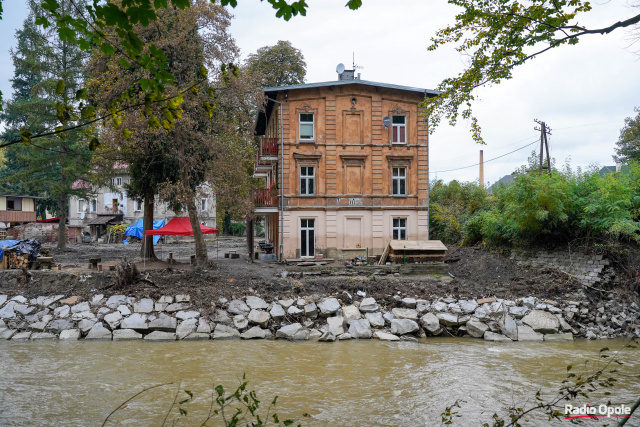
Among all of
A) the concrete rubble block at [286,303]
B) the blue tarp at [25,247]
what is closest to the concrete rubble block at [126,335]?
the concrete rubble block at [286,303]

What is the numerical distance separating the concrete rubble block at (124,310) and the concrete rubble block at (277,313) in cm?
495

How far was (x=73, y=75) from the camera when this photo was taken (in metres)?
31.4

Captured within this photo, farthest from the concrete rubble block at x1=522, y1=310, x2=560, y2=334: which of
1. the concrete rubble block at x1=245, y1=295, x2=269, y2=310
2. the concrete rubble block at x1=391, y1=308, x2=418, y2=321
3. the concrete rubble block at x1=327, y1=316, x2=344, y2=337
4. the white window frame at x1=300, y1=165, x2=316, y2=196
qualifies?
the white window frame at x1=300, y1=165, x2=316, y2=196

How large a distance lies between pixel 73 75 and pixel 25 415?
27.7m

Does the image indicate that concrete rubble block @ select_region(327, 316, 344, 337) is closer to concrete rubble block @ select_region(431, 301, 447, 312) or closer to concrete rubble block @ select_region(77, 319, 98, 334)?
concrete rubble block @ select_region(431, 301, 447, 312)

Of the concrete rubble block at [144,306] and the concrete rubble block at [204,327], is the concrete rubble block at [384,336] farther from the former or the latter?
the concrete rubble block at [144,306]

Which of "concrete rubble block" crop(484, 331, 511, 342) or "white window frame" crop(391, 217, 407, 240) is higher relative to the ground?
"white window frame" crop(391, 217, 407, 240)

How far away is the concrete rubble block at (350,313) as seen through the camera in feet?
55.3

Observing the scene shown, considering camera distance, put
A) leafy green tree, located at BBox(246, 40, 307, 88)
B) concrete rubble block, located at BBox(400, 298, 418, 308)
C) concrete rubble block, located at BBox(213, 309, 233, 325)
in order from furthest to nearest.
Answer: leafy green tree, located at BBox(246, 40, 307, 88), concrete rubble block, located at BBox(400, 298, 418, 308), concrete rubble block, located at BBox(213, 309, 233, 325)

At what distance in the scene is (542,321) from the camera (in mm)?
16438

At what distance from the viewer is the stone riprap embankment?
53.0 ft

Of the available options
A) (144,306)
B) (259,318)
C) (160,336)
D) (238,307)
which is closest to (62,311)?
(144,306)

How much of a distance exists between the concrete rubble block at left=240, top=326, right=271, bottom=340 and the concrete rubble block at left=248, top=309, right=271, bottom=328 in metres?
0.28

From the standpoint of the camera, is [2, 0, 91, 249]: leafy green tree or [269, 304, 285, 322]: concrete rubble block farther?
[2, 0, 91, 249]: leafy green tree
